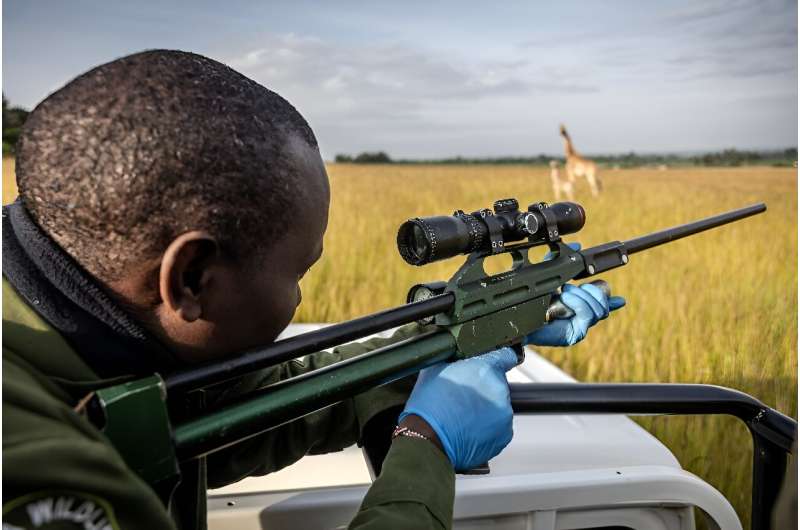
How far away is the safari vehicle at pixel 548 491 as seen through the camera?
1636 mm

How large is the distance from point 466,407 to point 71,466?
94cm

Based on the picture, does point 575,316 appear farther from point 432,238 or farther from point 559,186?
point 559,186

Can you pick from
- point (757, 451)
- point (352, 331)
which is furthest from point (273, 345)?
point (757, 451)

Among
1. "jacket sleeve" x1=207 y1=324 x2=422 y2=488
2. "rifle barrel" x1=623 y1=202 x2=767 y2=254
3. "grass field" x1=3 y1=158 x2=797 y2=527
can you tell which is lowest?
"grass field" x1=3 y1=158 x2=797 y2=527

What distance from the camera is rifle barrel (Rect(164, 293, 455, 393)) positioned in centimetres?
119

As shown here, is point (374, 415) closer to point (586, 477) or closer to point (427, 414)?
point (427, 414)

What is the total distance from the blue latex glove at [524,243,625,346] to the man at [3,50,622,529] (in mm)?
873

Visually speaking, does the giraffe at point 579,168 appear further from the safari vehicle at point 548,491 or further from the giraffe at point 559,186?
the safari vehicle at point 548,491

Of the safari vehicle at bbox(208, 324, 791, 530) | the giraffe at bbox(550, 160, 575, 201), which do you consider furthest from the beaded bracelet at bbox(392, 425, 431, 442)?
the giraffe at bbox(550, 160, 575, 201)

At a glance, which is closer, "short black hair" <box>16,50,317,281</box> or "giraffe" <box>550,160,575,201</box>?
"short black hair" <box>16,50,317,281</box>

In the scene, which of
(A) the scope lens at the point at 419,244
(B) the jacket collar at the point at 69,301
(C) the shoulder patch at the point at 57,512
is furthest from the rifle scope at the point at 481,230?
(C) the shoulder patch at the point at 57,512

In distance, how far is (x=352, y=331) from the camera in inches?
54.7

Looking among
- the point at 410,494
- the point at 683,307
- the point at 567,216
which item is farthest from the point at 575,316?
the point at 683,307

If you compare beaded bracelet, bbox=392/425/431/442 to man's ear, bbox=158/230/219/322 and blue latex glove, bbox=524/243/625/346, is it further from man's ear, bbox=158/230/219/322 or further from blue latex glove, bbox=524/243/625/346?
blue latex glove, bbox=524/243/625/346
